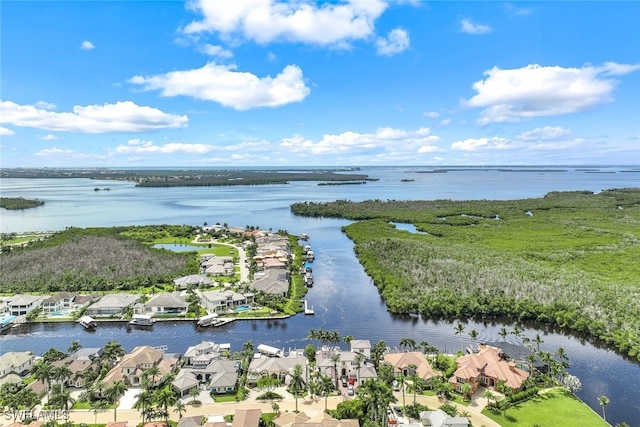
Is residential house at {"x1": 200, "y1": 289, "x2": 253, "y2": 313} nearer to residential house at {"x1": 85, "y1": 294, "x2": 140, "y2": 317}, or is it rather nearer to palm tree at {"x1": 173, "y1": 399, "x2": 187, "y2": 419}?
residential house at {"x1": 85, "y1": 294, "x2": 140, "y2": 317}

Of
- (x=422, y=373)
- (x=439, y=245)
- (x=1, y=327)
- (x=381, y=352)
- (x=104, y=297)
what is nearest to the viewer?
(x=422, y=373)

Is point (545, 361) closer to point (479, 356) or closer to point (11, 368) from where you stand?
point (479, 356)

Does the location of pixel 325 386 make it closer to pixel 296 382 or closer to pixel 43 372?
pixel 296 382

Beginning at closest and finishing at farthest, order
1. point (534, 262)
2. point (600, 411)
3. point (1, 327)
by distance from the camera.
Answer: point (600, 411) < point (1, 327) < point (534, 262)

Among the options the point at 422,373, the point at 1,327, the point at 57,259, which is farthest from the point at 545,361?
the point at 57,259

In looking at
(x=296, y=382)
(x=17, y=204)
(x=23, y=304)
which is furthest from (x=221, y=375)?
(x=17, y=204)

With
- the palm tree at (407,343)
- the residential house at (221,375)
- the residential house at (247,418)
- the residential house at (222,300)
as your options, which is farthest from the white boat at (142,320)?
the palm tree at (407,343)

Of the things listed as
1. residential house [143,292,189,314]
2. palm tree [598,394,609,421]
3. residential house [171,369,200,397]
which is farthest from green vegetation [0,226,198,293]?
palm tree [598,394,609,421]

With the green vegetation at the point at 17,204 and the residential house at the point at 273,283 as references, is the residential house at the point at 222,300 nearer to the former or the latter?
the residential house at the point at 273,283
